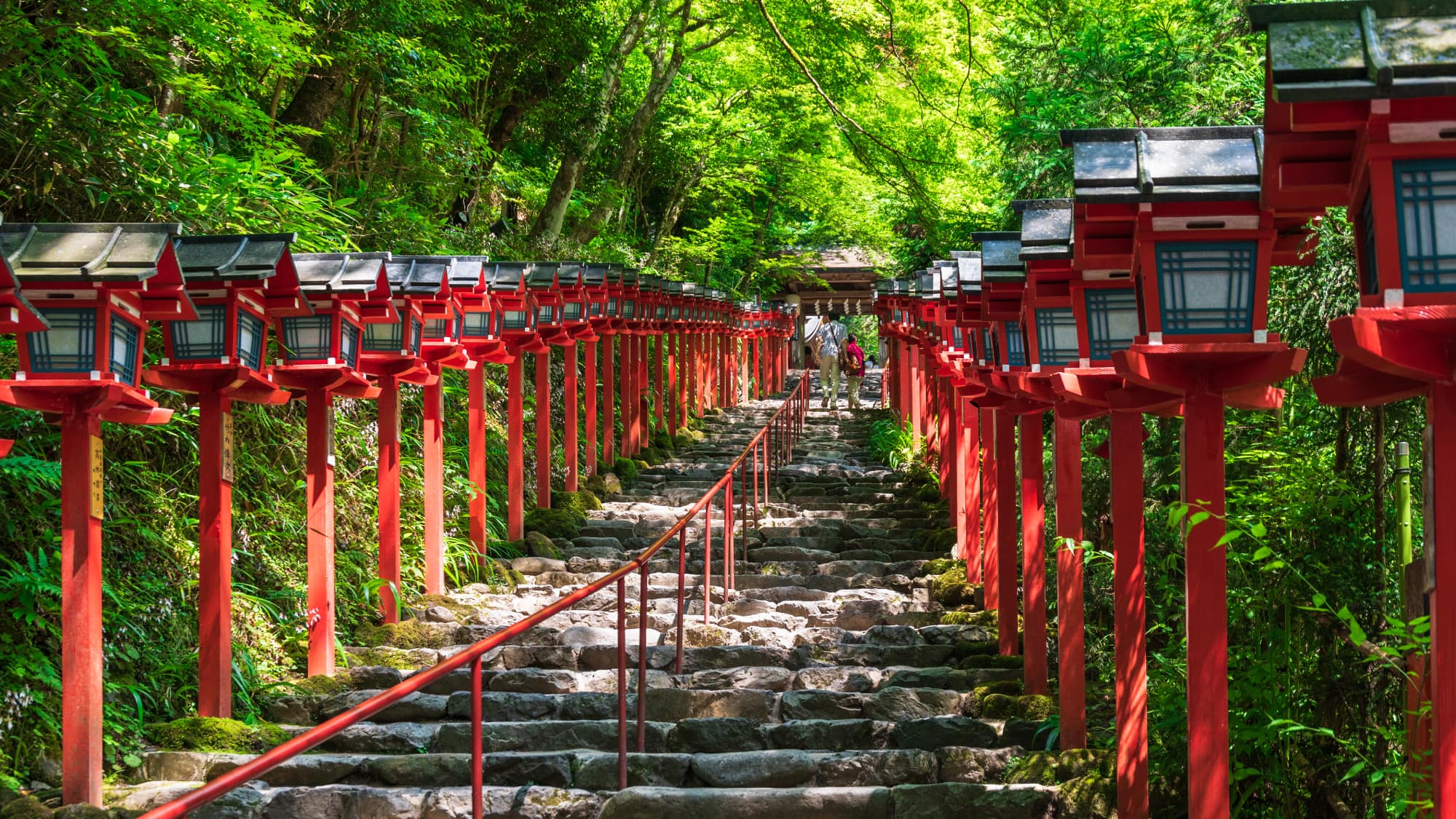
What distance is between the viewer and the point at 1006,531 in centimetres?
830

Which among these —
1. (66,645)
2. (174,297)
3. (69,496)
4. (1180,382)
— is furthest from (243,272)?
(1180,382)

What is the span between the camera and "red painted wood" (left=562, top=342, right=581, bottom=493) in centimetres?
1498

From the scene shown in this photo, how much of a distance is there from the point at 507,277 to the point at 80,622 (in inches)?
264

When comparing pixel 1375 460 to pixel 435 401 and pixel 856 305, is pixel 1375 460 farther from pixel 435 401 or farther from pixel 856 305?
pixel 856 305

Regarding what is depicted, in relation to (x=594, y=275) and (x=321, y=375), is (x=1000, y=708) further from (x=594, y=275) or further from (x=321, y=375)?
(x=594, y=275)

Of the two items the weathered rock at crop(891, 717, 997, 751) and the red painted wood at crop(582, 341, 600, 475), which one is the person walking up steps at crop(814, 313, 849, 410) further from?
the weathered rock at crop(891, 717, 997, 751)

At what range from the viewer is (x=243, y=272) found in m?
7.04

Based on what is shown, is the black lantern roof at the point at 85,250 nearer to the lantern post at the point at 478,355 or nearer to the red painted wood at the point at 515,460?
the lantern post at the point at 478,355

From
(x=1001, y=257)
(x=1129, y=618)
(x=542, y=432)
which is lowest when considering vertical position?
(x=1129, y=618)

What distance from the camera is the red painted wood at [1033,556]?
24.6 feet

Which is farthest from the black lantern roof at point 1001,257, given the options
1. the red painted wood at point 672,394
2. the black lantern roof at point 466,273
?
the red painted wood at point 672,394

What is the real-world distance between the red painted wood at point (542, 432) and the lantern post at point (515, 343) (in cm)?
86

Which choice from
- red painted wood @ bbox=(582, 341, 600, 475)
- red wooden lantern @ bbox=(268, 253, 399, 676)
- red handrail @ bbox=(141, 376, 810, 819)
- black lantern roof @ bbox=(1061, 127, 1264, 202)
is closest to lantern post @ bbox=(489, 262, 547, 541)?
red handrail @ bbox=(141, 376, 810, 819)

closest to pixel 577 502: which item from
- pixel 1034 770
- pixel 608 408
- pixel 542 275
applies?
pixel 542 275
